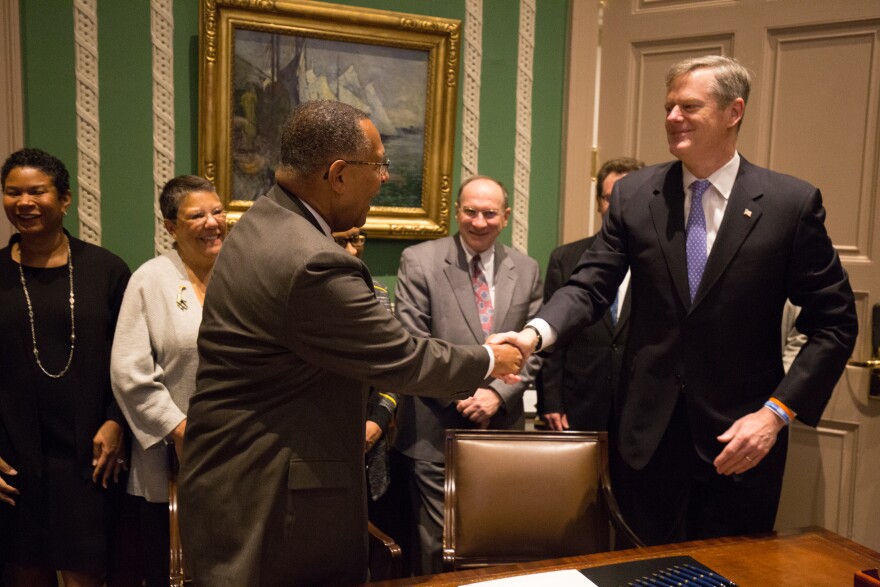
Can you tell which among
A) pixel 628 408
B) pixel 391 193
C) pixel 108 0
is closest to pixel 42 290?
pixel 108 0

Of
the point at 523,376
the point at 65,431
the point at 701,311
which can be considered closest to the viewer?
the point at 701,311

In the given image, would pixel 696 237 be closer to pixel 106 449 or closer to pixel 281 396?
pixel 281 396

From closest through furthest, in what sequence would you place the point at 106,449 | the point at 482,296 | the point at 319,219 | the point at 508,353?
the point at 319,219, the point at 508,353, the point at 106,449, the point at 482,296

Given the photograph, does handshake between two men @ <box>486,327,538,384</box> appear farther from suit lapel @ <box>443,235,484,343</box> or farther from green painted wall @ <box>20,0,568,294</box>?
green painted wall @ <box>20,0,568,294</box>

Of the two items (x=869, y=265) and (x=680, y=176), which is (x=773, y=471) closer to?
(x=680, y=176)

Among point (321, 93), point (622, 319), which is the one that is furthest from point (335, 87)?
point (622, 319)

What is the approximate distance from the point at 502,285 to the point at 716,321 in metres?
1.18

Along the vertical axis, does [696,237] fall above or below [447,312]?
above

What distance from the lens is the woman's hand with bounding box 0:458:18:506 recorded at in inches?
105

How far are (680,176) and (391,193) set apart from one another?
1.80 m

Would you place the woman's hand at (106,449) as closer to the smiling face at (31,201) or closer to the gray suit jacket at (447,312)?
the smiling face at (31,201)

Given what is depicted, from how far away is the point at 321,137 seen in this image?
1768 mm

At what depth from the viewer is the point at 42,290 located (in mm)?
2752

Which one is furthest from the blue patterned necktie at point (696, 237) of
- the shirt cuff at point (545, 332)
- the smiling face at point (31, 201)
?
the smiling face at point (31, 201)
